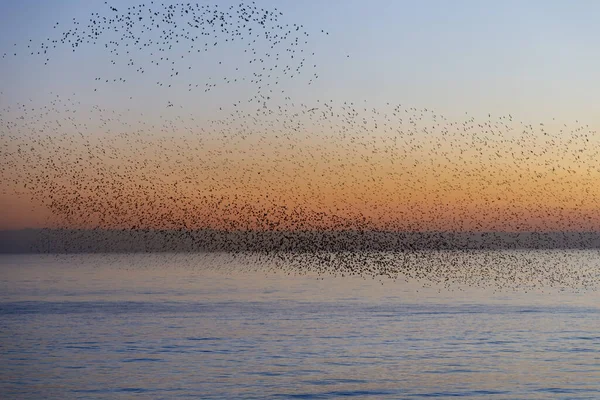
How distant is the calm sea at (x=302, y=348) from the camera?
2902cm

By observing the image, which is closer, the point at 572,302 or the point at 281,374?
the point at 281,374

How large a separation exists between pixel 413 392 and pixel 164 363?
9.37m

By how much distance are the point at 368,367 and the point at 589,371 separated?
685 cm

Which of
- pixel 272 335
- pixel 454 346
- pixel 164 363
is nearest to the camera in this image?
pixel 164 363

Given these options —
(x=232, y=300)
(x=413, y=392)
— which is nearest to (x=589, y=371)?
(x=413, y=392)

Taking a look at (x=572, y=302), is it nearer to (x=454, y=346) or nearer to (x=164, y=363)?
(x=454, y=346)

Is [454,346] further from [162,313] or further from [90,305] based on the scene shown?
[90,305]

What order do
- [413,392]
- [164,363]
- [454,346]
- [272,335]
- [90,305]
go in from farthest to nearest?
1. [90,305]
2. [272,335]
3. [454,346]
4. [164,363]
5. [413,392]

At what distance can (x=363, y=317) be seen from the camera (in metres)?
49.8

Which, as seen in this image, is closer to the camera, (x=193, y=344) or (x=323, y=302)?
(x=193, y=344)

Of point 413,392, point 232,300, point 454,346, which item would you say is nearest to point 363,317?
point 454,346

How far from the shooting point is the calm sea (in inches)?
1142

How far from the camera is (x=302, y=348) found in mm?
37062

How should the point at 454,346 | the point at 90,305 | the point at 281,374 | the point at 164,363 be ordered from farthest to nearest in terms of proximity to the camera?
1. the point at 90,305
2. the point at 454,346
3. the point at 164,363
4. the point at 281,374
